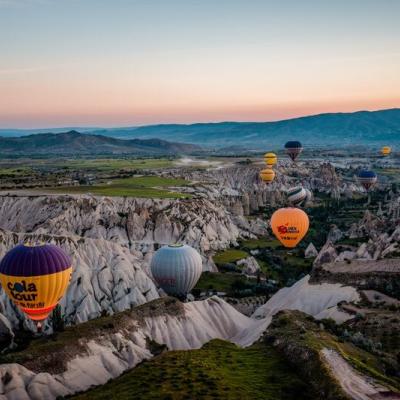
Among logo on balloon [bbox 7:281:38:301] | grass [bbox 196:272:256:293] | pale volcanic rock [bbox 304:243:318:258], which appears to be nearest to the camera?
logo on balloon [bbox 7:281:38:301]

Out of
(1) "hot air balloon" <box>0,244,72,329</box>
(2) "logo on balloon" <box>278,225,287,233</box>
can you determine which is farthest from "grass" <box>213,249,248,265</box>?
(1) "hot air balloon" <box>0,244,72,329</box>

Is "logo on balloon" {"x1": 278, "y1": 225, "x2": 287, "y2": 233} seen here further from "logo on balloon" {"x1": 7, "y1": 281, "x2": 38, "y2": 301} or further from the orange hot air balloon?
"logo on balloon" {"x1": 7, "y1": 281, "x2": 38, "y2": 301}

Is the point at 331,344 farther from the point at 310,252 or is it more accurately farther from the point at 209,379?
the point at 310,252

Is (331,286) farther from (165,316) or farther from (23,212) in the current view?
(23,212)

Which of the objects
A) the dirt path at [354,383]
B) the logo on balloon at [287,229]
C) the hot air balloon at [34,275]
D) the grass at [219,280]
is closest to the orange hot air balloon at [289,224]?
the logo on balloon at [287,229]

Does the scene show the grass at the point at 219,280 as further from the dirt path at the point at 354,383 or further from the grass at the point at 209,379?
the dirt path at the point at 354,383

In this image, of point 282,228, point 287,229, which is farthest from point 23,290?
point 287,229

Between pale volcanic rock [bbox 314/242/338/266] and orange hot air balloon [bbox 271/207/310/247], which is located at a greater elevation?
orange hot air balloon [bbox 271/207/310/247]
